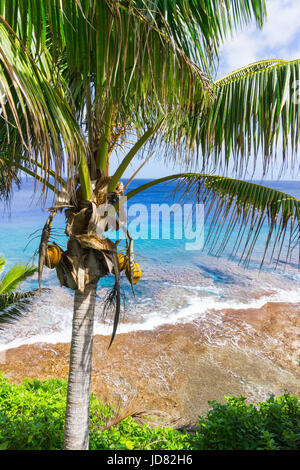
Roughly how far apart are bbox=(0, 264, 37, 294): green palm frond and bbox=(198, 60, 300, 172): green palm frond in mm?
3317

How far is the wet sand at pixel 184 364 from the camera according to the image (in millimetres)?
6027

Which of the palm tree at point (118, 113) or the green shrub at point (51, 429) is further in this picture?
the green shrub at point (51, 429)

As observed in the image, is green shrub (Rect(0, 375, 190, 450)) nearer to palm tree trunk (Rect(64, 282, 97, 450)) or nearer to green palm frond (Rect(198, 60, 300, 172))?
palm tree trunk (Rect(64, 282, 97, 450))

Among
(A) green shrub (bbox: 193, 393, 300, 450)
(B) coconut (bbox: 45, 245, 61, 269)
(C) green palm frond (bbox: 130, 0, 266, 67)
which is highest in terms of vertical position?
(C) green palm frond (bbox: 130, 0, 266, 67)

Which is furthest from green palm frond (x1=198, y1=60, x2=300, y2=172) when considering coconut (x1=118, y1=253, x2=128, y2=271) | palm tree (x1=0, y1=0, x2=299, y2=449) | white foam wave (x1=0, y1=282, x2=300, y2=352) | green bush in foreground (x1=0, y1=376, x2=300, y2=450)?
white foam wave (x1=0, y1=282, x2=300, y2=352)

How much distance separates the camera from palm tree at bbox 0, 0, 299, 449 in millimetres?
1666

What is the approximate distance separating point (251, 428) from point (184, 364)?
3688 millimetres

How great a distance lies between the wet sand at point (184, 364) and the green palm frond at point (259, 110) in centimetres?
493

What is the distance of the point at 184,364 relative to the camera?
276 inches

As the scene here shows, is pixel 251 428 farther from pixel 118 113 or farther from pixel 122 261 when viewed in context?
pixel 118 113

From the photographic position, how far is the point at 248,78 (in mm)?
2408

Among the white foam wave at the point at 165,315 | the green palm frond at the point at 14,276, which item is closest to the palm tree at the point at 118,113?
the green palm frond at the point at 14,276

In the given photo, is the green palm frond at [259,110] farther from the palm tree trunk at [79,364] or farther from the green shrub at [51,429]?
the green shrub at [51,429]
